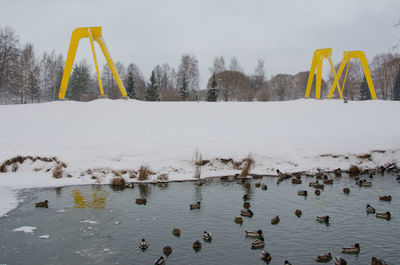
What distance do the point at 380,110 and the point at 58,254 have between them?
3930 cm

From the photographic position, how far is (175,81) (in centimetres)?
8775

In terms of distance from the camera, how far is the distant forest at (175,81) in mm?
56781

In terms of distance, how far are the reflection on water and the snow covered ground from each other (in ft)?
7.42

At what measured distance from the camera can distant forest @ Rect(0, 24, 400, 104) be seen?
186 ft

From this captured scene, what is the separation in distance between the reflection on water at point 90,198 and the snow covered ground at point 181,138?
89.0 inches

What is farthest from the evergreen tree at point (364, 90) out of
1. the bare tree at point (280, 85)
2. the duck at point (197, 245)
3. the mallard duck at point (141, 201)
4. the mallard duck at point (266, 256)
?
the duck at point (197, 245)

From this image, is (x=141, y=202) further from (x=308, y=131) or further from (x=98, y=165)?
(x=308, y=131)

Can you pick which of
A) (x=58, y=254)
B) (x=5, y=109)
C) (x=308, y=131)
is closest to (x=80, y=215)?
(x=58, y=254)

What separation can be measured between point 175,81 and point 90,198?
73.4m

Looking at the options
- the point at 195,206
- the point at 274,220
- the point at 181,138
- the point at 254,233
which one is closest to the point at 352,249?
the point at 254,233

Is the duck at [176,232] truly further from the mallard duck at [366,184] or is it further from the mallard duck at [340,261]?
the mallard duck at [366,184]

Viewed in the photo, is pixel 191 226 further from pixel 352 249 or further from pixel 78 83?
pixel 78 83

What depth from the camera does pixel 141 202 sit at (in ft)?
50.1

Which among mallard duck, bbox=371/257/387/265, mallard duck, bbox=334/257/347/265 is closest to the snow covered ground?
mallard duck, bbox=334/257/347/265
